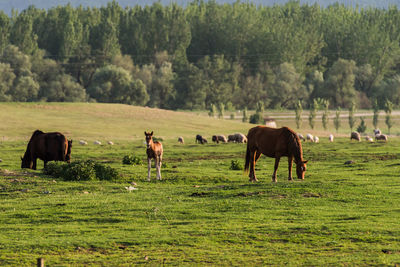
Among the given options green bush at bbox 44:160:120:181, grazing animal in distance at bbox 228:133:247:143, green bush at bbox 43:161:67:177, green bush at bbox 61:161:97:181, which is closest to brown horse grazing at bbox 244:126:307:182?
green bush at bbox 44:160:120:181

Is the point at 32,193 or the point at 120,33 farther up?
the point at 120,33

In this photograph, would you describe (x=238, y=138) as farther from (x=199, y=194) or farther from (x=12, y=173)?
(x=199, y=194)

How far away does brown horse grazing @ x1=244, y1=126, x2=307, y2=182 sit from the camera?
2770 centimetres

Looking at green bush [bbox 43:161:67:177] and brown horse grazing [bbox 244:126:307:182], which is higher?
brown horse grazing [bbox 244:126:307:182]

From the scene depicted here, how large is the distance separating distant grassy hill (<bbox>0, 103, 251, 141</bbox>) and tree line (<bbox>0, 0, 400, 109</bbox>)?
25.9 meters

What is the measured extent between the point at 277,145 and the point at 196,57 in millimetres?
129983

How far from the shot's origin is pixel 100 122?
8444cm

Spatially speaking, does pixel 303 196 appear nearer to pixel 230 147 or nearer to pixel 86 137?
pixel 230 147

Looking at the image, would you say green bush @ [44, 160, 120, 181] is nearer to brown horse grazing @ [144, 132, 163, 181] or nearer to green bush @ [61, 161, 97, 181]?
green bush @ [61, 161, 97, 181]

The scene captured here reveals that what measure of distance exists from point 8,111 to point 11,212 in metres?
68.6

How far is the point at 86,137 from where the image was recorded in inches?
2783

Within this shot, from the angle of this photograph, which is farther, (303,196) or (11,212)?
(303,196)

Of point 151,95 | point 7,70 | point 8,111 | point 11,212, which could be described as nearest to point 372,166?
point 11,212

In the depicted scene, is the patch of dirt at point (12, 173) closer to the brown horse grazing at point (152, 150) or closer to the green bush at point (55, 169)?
the green bush at point (55, 169)
